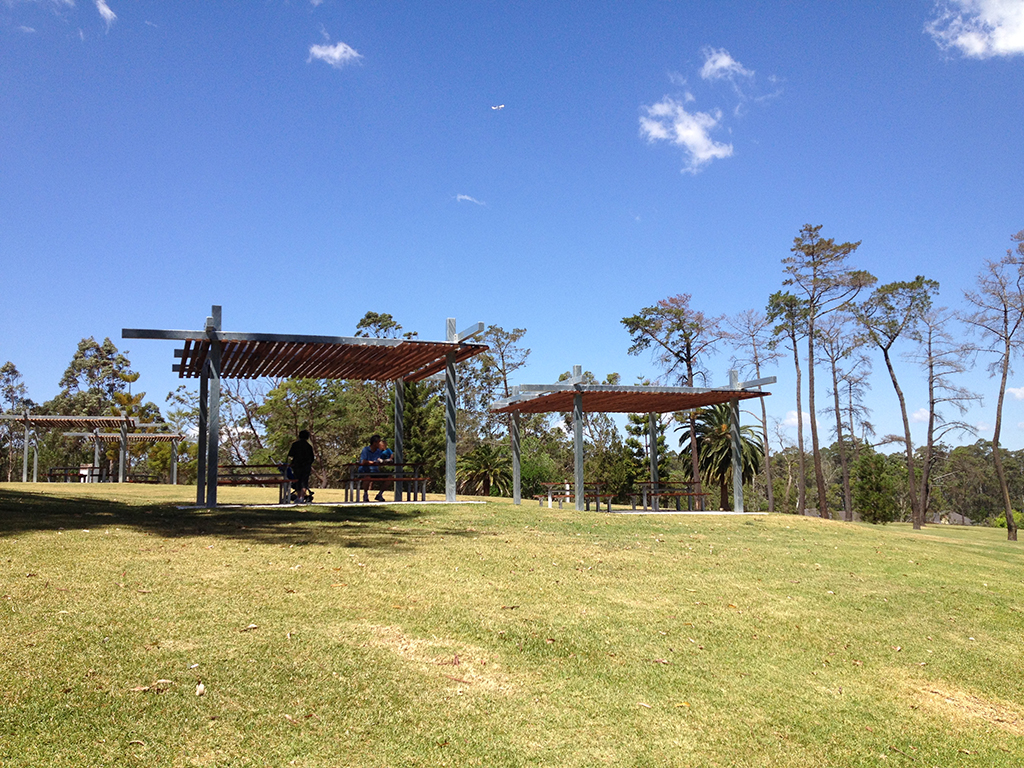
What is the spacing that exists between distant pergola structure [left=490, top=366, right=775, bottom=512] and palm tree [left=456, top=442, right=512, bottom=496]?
10.1 metres

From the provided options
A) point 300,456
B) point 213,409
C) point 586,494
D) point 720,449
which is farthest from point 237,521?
point 720,449

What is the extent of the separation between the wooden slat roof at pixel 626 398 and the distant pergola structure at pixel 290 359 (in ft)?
8.65

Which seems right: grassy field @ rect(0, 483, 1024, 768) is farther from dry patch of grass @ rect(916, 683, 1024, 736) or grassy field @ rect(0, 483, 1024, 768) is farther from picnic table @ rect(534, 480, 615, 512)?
picnic table @ rect(534, 480, 615, 512)

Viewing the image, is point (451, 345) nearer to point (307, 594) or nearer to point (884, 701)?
point (307, 594)

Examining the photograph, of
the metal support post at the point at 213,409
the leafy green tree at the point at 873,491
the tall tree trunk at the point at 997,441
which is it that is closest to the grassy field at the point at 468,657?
the metal support post at the point at 213,409

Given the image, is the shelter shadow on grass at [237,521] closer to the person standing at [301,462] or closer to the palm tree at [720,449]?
the person standing at [301,462]

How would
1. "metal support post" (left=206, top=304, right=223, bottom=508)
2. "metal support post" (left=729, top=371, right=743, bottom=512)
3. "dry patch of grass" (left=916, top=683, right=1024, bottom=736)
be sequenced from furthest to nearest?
1. "metal support post" (left=729, top=371, right=743, bottom=512)
2. "metal support post" (left=206, top=304, right=223, bottom=508)
3. "dry patch of grass" (left=916, top=683, right=1024, bottom=736)

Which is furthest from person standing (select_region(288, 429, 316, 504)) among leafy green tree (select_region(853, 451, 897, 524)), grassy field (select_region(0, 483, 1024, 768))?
leafy green tree (select_region(853, 451, 897, 524))

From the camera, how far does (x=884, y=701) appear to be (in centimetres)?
464

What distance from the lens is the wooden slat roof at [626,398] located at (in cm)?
1532

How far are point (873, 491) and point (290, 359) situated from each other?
3174 centimetres

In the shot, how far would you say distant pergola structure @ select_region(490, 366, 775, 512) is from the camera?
14961 millimetres

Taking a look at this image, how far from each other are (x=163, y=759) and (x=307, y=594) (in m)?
2.32

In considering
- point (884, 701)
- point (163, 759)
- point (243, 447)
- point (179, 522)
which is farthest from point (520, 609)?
point (243, 447)
